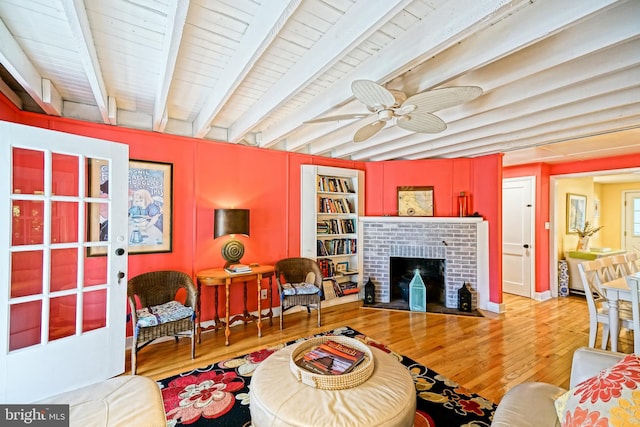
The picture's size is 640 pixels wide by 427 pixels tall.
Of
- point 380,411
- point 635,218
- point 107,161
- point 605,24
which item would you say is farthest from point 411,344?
point 635,218

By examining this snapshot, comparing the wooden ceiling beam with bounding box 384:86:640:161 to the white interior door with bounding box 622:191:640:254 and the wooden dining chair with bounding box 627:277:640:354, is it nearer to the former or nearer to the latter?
the wooden dining chair with bounding box 627:277:640:354

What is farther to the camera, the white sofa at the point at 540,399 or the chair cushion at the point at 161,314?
the chair cushion at the point at 161,314

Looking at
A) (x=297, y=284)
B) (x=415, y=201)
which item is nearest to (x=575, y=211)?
(x=415, y=201)

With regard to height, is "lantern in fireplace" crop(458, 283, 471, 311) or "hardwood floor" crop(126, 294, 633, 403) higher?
"lantern in fireplace" crop(458, 283, 471, 311)

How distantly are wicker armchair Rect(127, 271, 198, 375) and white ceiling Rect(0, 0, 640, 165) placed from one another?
5.28ft

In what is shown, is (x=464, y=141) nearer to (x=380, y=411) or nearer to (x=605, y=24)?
(x=605, y=24)

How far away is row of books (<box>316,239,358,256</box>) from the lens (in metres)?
4.34

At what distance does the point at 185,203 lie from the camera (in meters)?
3.30

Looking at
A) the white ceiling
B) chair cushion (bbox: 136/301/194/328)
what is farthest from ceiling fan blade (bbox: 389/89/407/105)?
chair cushion (bbox: 136/301/194/328)

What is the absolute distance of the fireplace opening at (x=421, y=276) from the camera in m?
4.47

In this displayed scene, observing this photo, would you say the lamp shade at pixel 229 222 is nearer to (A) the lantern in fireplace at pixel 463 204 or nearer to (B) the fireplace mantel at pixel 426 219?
(B) the fireplace mantel at pixel 426 219

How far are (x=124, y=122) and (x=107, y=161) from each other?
2.55 feet

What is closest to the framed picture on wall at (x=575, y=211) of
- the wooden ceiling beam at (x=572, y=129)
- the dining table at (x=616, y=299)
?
the wooden ceiling beam at (x=572, y=129)

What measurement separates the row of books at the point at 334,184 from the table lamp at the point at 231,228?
57.3 inches
